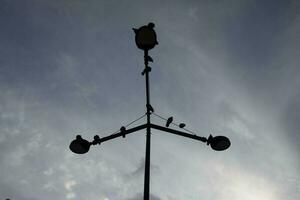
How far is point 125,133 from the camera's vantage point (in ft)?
29.7

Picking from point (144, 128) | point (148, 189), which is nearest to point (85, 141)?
point (144, 128)

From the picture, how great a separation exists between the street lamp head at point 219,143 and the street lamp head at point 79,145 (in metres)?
2.90

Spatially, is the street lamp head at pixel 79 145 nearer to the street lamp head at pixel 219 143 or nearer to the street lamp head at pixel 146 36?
the street lamp head at pixel 146 36

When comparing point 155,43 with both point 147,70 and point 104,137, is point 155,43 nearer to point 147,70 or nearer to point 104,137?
point 147,70

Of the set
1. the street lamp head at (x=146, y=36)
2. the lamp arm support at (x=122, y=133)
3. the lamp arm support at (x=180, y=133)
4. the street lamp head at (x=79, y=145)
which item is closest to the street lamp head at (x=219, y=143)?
the lamp arm support at (x=180, y=133)

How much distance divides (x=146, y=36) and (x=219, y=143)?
9.85ft

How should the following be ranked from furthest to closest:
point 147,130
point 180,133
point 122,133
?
point 180,133 → point 122,133 → point 147,130

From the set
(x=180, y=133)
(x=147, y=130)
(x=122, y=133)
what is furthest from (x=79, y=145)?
(x=180, y=133)

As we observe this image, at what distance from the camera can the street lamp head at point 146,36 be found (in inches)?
349

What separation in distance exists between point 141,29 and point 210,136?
2.98 m

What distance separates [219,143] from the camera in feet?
29.3

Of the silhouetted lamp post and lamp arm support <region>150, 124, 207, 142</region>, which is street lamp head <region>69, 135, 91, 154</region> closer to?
the silhouetted lamp post

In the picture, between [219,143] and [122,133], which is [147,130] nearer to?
[122,133]

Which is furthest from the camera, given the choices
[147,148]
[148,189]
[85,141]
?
[85,141]
